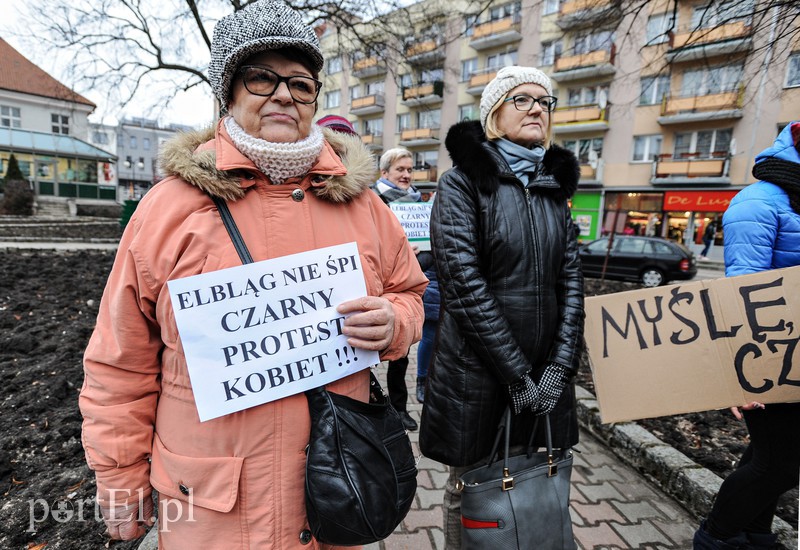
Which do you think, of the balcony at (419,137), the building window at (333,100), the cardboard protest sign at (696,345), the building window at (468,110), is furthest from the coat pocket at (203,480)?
the building window at (333,100)

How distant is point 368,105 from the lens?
36.2 metres

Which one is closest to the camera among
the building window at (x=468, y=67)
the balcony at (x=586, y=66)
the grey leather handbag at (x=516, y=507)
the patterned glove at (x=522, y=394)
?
the grey leather handbag at (x=516, y=507)

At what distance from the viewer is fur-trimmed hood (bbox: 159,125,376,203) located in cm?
120

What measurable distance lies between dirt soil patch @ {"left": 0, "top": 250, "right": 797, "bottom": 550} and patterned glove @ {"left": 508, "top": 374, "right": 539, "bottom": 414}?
6.61ft

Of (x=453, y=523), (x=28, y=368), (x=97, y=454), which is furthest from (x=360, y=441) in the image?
(x=28, y=368)

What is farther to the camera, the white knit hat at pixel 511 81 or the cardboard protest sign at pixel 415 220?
the cardboard protest sign at pixel 415 220

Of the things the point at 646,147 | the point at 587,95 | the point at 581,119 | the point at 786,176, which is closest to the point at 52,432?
the point at 786,176

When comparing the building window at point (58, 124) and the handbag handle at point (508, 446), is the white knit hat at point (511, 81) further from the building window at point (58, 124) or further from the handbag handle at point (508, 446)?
the building window at point (58, 124)

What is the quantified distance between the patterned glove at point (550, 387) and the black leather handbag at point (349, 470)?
2.51 ft

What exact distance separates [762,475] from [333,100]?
42.5 metres

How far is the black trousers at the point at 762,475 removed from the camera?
1851 millimetres

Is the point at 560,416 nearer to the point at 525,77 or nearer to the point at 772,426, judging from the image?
the point at 772,426

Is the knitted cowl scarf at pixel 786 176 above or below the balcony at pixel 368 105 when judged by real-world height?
below

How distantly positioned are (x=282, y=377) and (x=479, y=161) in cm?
122
